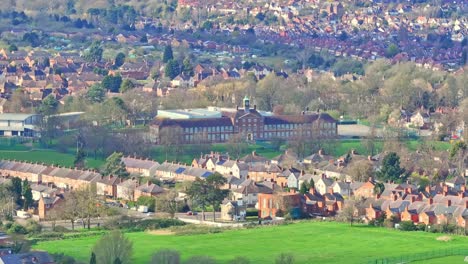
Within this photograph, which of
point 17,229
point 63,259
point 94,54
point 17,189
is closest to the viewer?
point 63,259

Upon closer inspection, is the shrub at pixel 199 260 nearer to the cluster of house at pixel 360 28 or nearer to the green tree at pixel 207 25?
the cluster of house at pixel 360 28

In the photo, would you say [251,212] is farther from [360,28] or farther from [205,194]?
[360,28]

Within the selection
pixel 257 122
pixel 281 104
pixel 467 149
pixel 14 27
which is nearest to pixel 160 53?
pixel 14 27

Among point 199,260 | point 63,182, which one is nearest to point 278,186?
point 63,182

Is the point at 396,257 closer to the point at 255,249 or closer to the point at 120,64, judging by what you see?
the point at 255,249

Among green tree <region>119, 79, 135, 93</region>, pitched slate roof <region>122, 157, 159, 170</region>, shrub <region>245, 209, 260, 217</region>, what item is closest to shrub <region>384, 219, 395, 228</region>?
shrub <region>245, 209, 260, 217</region>
